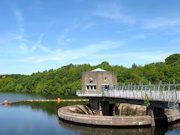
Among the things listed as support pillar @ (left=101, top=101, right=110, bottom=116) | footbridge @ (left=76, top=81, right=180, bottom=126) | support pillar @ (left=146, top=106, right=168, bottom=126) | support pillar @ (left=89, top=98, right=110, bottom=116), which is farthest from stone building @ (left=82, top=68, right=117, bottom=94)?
support pillar @ (left=146, top=106, right=168, bottom=126)

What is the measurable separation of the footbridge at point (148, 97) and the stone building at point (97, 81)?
301mm

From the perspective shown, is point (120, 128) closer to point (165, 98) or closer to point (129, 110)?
point (165, 98)

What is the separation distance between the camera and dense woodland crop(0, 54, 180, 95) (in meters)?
89.1

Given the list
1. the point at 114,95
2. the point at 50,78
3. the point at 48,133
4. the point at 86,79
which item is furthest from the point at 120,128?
the point at 50,78

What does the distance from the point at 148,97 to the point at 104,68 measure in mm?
76128

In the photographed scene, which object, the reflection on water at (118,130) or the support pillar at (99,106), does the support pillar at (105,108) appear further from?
the reflection on water at (118,130)

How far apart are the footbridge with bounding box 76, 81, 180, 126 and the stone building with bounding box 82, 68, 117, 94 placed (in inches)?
11.8

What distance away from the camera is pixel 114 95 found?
114 ft

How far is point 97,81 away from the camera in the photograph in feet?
131

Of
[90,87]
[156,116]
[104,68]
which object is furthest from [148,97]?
[104,68]

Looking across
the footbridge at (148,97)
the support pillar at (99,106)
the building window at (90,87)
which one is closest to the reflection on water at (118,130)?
the footbridge at (148,97)

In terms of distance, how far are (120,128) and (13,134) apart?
48.4ft

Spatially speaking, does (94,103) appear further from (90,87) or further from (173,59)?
(173,59)

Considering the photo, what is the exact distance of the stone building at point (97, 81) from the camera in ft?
130
